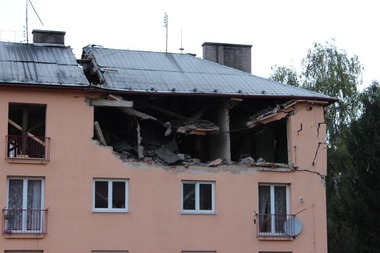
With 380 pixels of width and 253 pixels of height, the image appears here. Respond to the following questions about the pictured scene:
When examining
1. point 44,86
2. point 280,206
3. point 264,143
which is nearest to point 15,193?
point 44,86

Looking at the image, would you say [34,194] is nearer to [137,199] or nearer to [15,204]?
[15,204]

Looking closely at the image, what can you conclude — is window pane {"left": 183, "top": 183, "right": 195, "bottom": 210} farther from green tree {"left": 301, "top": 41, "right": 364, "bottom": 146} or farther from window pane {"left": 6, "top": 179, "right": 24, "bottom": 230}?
green tree {"left": 301, "top": 41, "right": 364, "bottom": 146}

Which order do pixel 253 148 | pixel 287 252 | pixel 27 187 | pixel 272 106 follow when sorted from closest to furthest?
1. pixel 27 187
2. pixel 287 252
3. pixel 272 106
4. pixel 253 148

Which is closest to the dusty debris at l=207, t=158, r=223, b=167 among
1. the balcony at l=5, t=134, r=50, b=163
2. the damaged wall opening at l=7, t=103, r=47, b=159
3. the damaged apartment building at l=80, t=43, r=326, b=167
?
the damaged apartment building at l=80, t=43, r=326, b=167

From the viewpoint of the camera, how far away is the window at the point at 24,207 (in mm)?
27672

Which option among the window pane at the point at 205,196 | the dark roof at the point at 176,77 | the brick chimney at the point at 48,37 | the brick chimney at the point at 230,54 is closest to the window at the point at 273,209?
the window pane at the point at 205,196

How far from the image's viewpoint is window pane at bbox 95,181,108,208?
28.8 meters

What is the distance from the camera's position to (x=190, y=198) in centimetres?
2983

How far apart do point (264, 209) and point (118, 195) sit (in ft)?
18.9

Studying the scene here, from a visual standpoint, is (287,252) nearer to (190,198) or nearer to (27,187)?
(190,198)

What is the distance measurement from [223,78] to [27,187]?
9421mm

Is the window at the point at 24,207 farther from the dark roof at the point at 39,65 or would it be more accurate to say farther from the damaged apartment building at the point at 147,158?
the dark roof at the point at 39,65

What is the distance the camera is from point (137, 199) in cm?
2900

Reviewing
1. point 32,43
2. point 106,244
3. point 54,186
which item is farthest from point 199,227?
point 32,43
